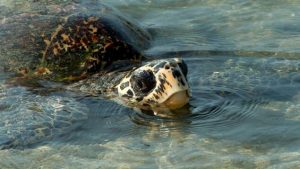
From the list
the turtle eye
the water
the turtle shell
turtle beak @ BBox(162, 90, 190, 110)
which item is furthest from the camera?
the turtle shell

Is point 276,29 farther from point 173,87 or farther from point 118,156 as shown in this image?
point 118,156

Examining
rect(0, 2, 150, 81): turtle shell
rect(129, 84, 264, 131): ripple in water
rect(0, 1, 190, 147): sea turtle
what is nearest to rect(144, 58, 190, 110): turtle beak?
rect(129, 84, 264, 131): ripple in water

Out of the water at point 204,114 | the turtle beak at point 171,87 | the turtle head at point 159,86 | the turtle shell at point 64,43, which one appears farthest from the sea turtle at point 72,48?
the turtle beak at point 171,87

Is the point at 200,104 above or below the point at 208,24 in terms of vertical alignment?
below

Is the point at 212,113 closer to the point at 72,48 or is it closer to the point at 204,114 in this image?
the point at 204,114

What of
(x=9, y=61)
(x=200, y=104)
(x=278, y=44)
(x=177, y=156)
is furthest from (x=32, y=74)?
(x=278, y=44)

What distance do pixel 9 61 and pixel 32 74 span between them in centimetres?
36

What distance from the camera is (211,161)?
4.87 m

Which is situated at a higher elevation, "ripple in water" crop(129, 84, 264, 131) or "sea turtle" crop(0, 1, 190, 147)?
"sea turtle" crop(0, 1, 190, 147)

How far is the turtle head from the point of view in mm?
5762

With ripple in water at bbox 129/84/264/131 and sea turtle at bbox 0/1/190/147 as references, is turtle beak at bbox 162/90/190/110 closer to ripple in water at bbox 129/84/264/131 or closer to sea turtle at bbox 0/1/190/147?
ripple in water at bbox 129/84/264/131

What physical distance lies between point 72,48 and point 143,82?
1.56 meters

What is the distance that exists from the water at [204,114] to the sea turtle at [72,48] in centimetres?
28

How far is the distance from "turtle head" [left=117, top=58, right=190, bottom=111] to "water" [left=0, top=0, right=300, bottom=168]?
176 millimetres
